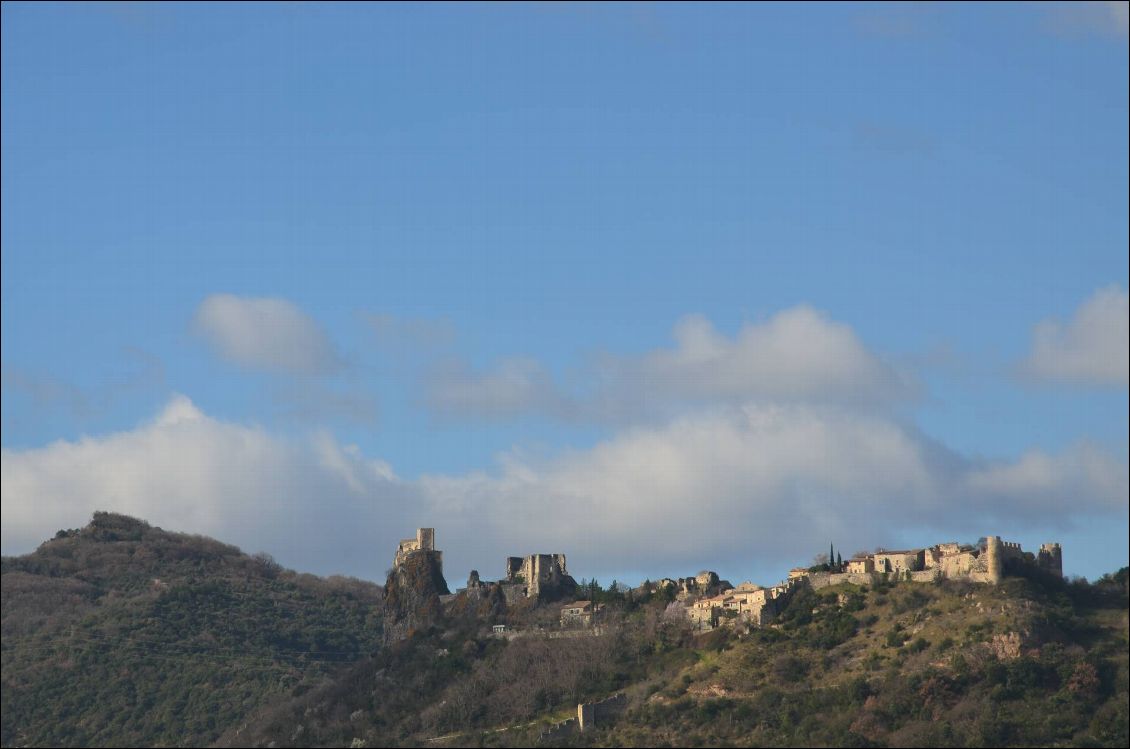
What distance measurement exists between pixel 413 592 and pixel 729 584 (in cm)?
1996

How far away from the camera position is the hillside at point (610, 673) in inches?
4547

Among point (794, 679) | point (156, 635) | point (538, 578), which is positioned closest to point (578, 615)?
point (538, 578)

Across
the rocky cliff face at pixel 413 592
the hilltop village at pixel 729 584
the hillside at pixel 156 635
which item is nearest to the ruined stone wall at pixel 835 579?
the hilltop village at pixel 729 584

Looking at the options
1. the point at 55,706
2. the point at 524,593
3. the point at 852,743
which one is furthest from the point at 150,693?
the point at 852,743

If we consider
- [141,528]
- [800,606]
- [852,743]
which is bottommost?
[852,743]

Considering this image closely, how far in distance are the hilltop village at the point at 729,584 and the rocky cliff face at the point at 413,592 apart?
0.38 feet

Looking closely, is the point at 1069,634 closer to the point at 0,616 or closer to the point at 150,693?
the point at 150,693

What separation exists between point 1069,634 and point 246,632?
69.7 meters

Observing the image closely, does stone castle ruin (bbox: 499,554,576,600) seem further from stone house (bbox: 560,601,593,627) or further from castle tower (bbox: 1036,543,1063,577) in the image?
castle tower (bbox: 1036,543,1063,577)

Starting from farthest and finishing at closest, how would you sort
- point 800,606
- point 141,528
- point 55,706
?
point 141,528 → point 55,706 → point 800,606

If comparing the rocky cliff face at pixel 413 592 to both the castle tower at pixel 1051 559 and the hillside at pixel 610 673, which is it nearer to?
the hillside at pixel 610 673

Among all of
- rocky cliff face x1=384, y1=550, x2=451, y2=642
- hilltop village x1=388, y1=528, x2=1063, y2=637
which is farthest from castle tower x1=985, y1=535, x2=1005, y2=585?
rocky cliff face x1=384, y1=550, x2=451, y2=642

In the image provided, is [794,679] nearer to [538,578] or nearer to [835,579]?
[835,579]

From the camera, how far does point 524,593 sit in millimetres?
140500
